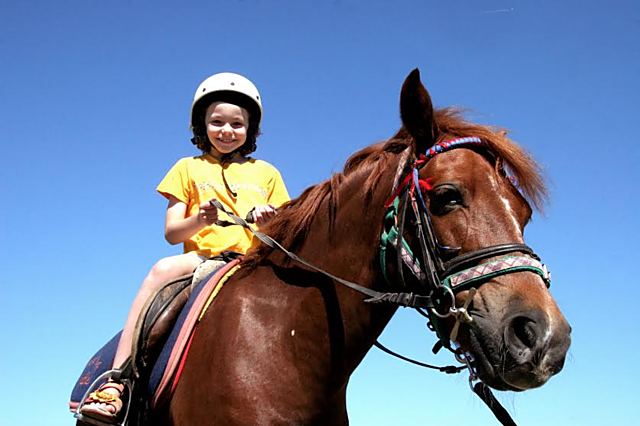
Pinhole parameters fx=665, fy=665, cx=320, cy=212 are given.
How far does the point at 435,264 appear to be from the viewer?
3930 mm

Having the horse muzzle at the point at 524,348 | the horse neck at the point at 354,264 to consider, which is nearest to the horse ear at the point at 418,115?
the horse neck at the point at 354,264

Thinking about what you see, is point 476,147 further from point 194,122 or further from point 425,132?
point 194,122

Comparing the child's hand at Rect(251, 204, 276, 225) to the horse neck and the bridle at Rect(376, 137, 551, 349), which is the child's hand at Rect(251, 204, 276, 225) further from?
the bridle at Rect(376, 137, 551, 349)

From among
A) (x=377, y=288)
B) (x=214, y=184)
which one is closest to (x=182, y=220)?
(x=214, y=184)

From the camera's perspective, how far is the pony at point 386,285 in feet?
12.0

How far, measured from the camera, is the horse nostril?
3490 millimetres

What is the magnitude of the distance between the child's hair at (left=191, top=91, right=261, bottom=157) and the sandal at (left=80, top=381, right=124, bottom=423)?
2434 millimetres

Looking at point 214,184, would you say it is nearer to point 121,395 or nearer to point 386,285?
point 121,395

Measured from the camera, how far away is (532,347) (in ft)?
11.4

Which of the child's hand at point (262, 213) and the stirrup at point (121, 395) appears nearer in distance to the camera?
the stirrup at point (121, 395)

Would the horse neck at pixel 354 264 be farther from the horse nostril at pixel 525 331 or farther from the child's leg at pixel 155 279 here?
the child's leg at pixel 155 279

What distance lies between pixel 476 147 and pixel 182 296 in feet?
7.94

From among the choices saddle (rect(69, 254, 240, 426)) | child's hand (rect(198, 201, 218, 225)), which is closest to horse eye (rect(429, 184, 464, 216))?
saddle (rect(69, 254, 240, 426))

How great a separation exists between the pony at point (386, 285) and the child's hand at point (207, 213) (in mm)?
495
